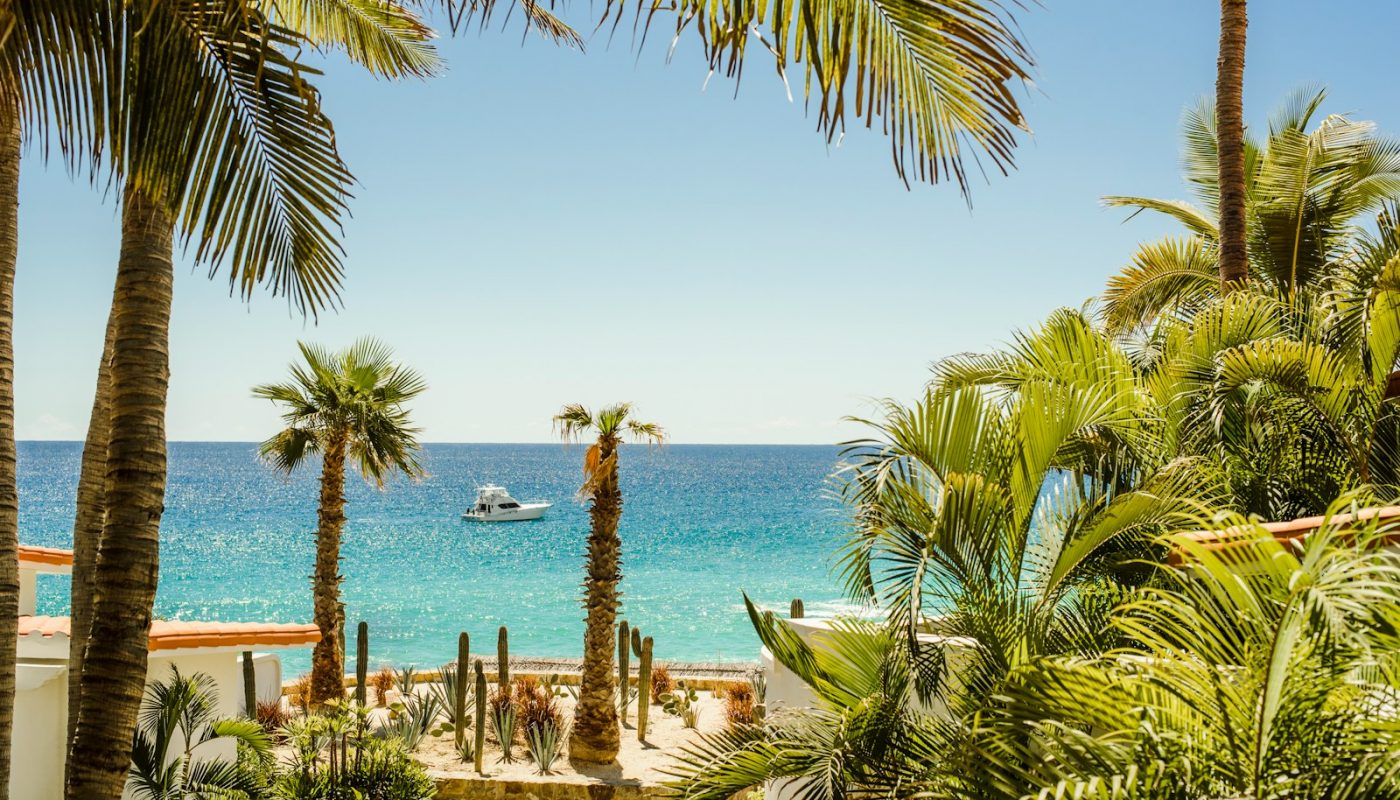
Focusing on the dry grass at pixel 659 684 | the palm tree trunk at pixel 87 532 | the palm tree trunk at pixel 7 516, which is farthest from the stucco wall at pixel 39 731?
the dry grass at pixel 659 684

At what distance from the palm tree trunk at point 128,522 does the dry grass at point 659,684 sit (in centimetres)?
1345

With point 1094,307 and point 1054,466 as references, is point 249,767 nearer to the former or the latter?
point 1054,466

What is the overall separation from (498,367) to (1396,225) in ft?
422

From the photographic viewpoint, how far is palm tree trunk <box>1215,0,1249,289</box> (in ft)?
29.2

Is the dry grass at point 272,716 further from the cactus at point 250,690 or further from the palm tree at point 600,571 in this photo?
the palm tree at point 600,571

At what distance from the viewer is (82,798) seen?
5.06 meters

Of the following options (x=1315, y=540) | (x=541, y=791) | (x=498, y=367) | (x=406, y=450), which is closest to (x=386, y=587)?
(x=406, y=450)

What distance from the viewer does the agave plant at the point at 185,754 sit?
23.8 feet

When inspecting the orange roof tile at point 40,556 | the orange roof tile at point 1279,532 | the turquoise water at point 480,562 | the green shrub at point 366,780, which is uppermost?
the orange roof tile at point 1279,532

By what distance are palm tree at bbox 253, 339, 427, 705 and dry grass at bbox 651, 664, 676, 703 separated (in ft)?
17.8

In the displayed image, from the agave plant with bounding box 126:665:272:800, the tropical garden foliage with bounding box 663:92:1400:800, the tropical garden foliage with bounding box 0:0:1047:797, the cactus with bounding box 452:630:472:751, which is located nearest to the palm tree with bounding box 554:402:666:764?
the cactus with bounding box 452:630:472:751

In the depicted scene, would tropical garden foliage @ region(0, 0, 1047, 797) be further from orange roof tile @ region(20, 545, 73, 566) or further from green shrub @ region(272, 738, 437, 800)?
orange roof tile @ region(20, 545, 73, 566)

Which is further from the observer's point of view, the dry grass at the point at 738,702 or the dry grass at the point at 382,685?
the dry grass at the point at 382,685

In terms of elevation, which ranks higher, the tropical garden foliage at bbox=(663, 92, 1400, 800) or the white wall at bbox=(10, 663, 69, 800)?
the tropical garden foliage at bbox=(663, 92, 1400, 800)
